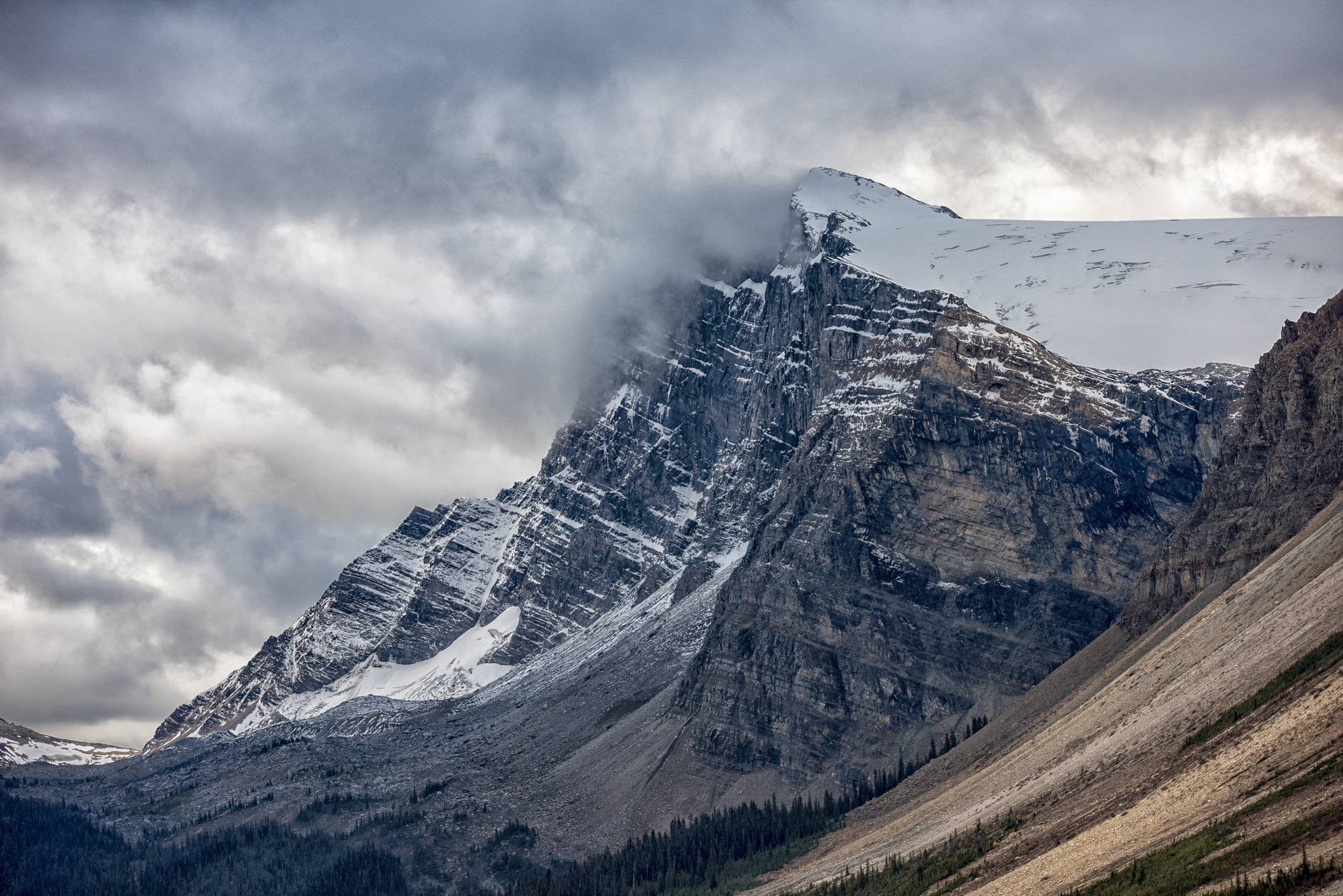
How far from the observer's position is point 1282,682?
341 ft

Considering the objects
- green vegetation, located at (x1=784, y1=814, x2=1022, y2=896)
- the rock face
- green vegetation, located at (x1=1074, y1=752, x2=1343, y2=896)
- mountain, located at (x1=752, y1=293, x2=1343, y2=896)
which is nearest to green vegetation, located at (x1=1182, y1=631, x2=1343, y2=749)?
mountain, located at (x1=752, y1=293, x2=1343, y2=896)

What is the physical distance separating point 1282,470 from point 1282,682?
298 ft

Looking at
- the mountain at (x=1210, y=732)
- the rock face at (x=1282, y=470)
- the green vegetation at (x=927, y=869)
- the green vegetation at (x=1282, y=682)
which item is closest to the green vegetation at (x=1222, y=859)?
the mountain at (x=1210, y=732)

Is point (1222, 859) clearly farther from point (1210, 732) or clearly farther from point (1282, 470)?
point (1282, 470)

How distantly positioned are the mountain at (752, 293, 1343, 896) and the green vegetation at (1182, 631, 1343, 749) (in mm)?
210

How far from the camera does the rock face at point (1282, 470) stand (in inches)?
7062

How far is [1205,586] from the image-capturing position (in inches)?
7470

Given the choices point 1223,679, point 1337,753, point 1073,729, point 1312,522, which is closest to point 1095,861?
point 1337,753

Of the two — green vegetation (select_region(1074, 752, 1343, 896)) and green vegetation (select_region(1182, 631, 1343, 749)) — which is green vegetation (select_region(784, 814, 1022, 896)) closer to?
green vegetation (select_region(1182, 631, 1343, 749))

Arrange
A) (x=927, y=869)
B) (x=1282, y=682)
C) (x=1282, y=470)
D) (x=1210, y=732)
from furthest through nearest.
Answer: (x=1282, y=470)
(x=927, y=869)
(x=1210, y=732)
(x=1282, y=682)

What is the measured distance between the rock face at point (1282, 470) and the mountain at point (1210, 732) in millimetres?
263

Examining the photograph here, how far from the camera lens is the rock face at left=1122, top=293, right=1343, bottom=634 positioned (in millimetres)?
179375

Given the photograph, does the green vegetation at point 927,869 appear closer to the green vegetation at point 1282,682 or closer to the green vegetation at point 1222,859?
the green vegetation at point 1282,682

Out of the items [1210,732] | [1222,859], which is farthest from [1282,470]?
[1222,859]
